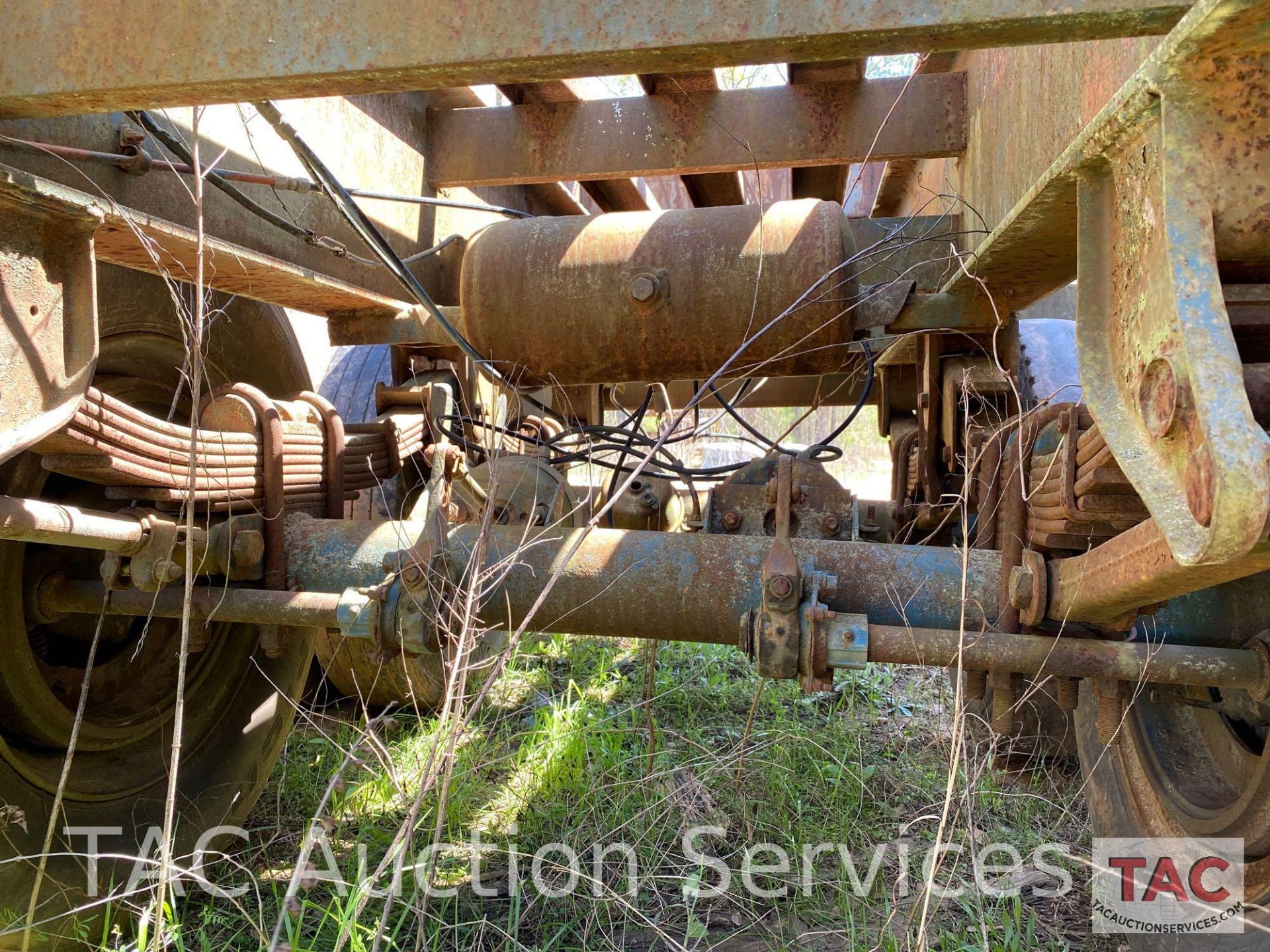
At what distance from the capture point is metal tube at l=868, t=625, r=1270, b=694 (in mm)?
1660

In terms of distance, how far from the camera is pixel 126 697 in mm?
2291

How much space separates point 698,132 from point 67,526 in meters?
2.21

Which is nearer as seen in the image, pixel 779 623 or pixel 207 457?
pixel 779 623

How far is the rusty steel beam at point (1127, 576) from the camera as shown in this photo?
4.04 ft

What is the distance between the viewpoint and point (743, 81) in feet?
12.8

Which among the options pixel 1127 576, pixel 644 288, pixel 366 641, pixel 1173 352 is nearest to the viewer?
pixel 1173 352

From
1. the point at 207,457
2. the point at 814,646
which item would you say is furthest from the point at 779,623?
the point at 207,457

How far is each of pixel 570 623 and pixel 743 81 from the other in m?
2.81

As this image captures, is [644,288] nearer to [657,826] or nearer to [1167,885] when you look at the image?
[657,826]

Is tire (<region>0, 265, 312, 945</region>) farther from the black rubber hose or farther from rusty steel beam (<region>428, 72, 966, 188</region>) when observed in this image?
rusty steel beam (<region>428, 72, 966, 188</region>)

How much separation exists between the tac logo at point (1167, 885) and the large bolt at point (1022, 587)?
0.58 meters

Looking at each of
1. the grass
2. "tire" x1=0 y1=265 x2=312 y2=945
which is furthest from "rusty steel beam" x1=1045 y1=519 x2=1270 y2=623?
"tire" x1=0 y1=265 x2=312 y2=945

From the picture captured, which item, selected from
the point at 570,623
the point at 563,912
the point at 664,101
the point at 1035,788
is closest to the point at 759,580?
the point at 570,623

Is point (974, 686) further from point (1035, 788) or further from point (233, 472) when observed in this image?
point (233, 472)
